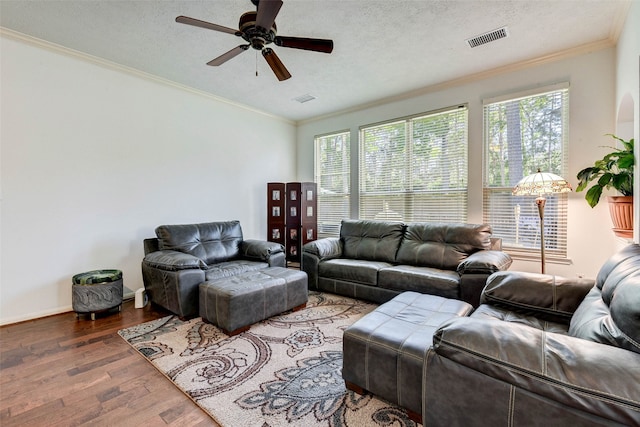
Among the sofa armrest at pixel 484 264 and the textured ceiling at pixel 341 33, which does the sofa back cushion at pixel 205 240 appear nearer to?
the textured ceiling at pixel 341 33

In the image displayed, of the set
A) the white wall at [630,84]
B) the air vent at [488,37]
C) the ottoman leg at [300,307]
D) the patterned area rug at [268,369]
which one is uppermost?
the air vent at [488,37]

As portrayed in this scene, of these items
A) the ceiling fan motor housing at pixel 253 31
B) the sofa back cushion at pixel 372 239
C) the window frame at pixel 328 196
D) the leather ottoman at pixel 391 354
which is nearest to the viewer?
the leather ottoman at pixel 391 354

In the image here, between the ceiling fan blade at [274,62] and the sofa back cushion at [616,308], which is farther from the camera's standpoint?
the ceiling fan blade at [274,62]

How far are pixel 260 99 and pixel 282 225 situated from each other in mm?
2093

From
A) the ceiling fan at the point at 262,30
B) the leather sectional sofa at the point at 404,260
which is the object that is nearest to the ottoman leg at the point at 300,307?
the leather sectional sofa at the point at 404,260

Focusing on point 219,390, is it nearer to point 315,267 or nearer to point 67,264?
point 315,267

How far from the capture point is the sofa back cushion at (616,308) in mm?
971

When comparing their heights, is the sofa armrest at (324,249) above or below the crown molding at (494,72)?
below

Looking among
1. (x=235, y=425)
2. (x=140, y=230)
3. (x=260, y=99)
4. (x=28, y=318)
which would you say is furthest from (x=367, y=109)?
(x=28, y=318)

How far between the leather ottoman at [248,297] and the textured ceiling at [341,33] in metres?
2.41

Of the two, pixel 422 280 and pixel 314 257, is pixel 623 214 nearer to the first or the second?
pixel 422 280

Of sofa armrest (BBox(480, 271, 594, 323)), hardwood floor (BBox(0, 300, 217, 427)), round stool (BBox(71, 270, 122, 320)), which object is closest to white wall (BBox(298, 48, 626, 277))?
sofa armrest (BBox(480, 271, 594, 323))

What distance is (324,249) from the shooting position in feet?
12.8

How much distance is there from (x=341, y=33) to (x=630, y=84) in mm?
2456
